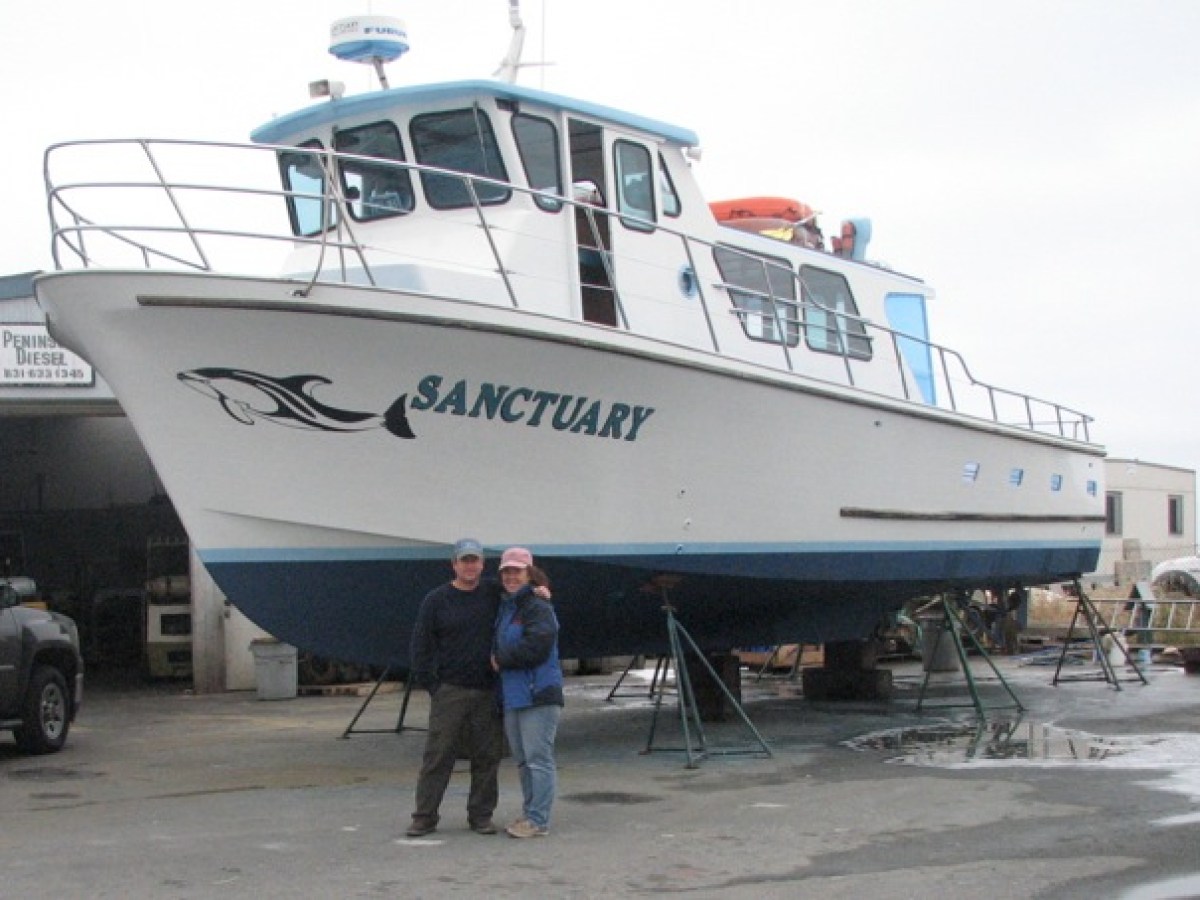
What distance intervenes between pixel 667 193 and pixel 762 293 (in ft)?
3.47

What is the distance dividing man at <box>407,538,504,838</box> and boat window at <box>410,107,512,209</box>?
382cm

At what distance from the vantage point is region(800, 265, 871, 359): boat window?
13.6 metres

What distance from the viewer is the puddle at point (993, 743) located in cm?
1100

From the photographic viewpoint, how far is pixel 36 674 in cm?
1220

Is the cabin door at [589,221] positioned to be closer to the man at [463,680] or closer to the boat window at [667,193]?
the boat window at [667,193]

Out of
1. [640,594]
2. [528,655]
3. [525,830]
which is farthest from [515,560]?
[640,594]

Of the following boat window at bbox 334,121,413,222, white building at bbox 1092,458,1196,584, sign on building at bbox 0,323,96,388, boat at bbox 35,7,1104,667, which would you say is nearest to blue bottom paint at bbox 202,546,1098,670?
boat at bbox 35,7,1104,667

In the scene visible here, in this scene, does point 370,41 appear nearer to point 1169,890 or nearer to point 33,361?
point 33,361

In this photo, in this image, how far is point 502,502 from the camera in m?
10.4

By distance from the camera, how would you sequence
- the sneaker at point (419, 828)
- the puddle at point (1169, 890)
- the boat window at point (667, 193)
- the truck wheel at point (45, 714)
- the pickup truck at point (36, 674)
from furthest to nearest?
the boat window at point (667, 193), the truck wheel at point (45, 714), the pickup truck at point (36, 674), the sneaker at point (419, 828), the puddle at point (1169, 890)

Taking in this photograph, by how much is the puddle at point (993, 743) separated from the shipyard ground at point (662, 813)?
47 millimetres

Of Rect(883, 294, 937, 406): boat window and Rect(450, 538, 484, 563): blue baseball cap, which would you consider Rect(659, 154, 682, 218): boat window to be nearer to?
Rect(883, 294, 937, 406): boat window

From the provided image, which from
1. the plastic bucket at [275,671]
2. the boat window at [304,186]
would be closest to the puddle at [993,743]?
Answer: the boat window at [304,186]

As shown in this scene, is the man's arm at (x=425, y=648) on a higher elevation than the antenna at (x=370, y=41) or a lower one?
lower
